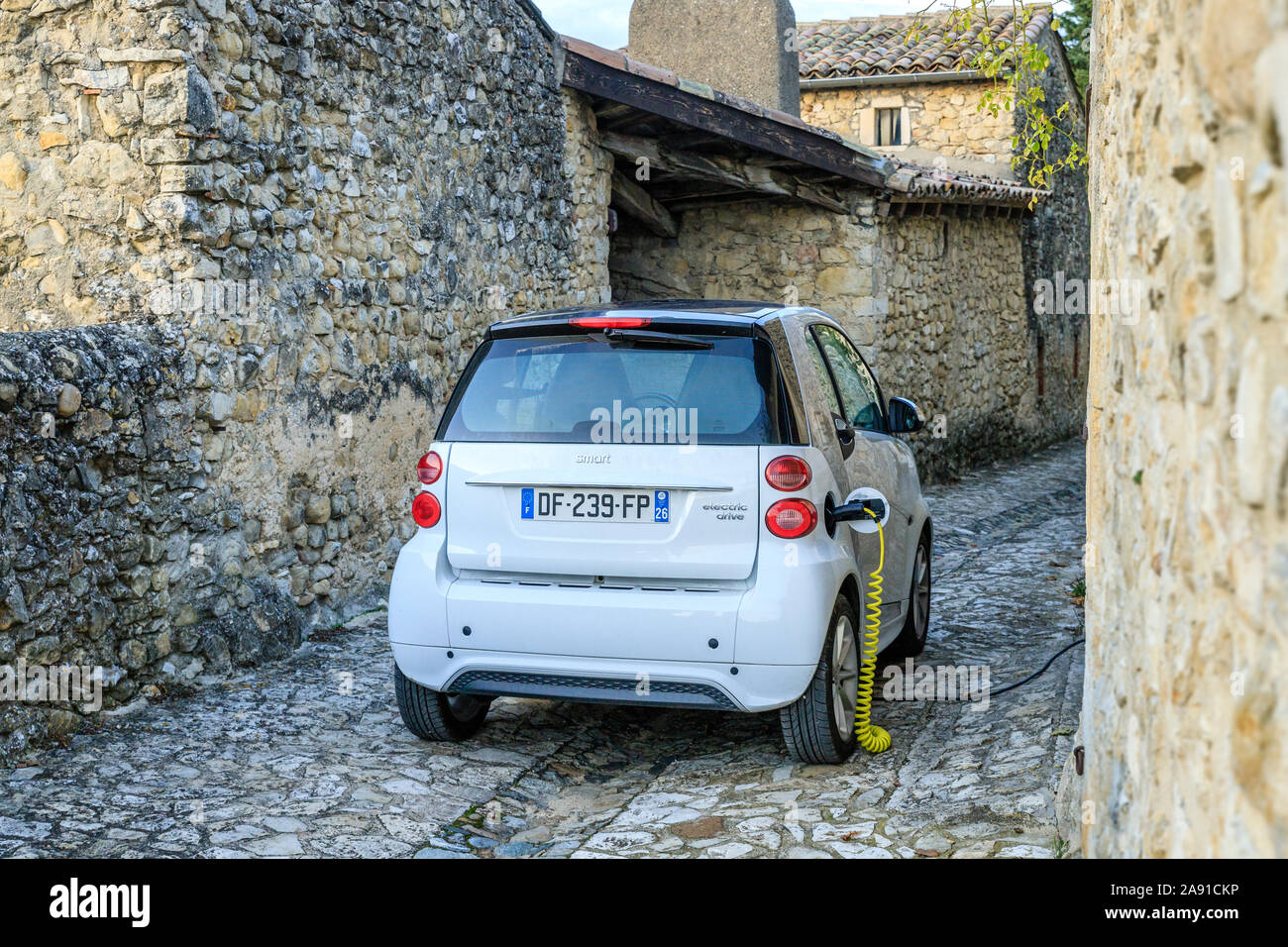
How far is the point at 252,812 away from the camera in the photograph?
4344 millimetres

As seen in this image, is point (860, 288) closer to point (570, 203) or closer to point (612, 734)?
point (570, 203)

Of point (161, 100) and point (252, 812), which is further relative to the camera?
point (161, 100)

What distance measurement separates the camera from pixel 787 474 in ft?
14.8

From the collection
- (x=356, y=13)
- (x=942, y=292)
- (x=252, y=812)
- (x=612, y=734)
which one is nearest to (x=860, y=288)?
(x=942, y=292)

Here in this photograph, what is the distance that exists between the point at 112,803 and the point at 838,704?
104 inches

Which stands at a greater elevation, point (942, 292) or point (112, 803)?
point (942, 292)

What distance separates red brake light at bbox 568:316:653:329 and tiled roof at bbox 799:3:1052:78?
14.3 metres

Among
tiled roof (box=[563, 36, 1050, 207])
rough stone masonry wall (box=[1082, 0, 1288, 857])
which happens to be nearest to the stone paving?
rough stone masonry wall (box=[1082, 0, 1288, 857])

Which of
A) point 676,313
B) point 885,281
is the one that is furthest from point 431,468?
point 885,281

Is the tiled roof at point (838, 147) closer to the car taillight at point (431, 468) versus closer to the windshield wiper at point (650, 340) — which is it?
the windshield wiper at point (650, 340)

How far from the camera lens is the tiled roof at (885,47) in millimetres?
18562

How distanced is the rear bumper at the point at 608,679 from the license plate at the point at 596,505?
0.51 meters

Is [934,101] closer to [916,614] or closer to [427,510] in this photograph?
[916,614]
